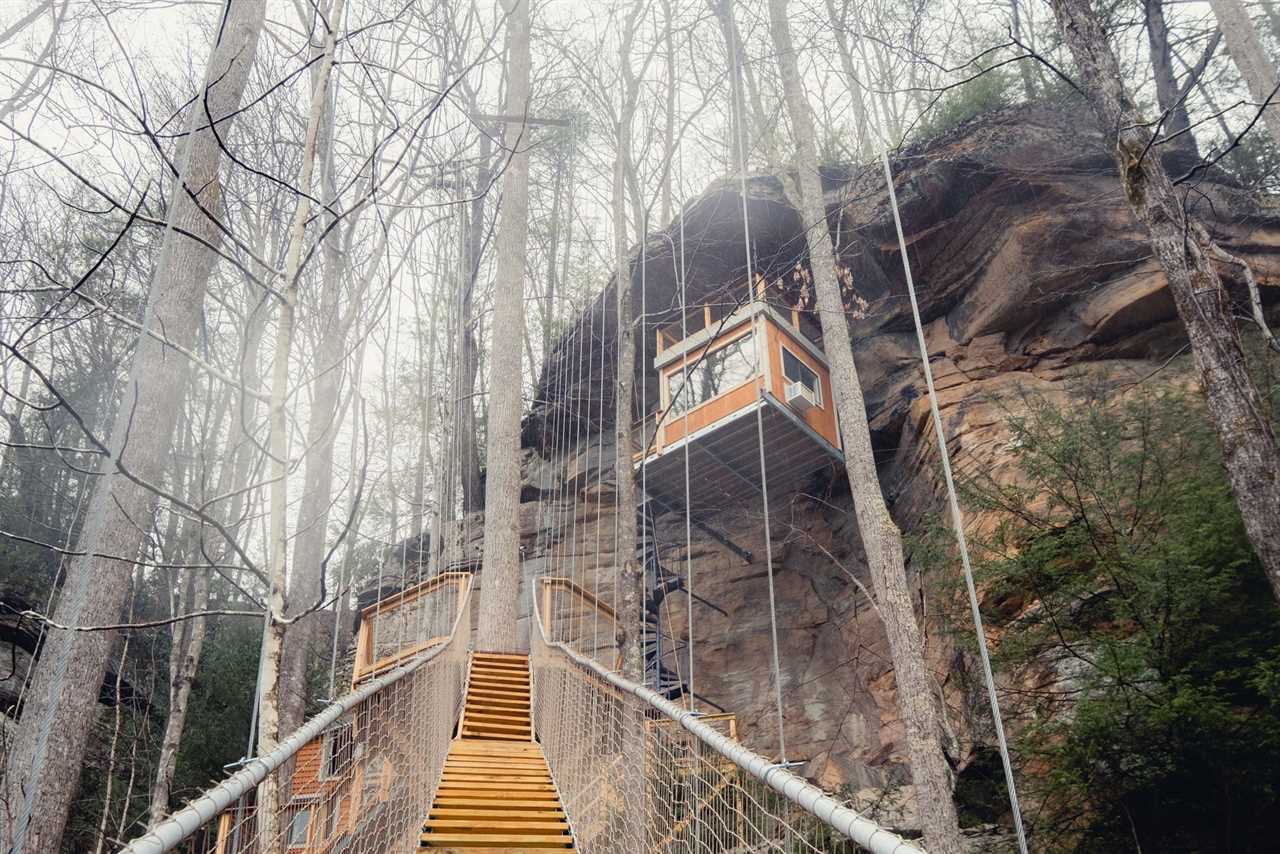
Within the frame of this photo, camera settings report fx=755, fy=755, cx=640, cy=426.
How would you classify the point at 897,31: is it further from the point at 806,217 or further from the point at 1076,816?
the point at 1076,816

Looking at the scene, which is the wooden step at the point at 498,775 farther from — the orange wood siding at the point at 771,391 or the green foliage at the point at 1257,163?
the green foliage at the point at 1257,163

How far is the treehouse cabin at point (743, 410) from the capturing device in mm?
9258

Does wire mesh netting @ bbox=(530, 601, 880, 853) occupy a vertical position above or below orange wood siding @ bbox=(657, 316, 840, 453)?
below

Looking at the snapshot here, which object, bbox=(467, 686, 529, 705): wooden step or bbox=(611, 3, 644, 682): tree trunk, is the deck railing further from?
bbox=(611, 3, 644, 682): tree trunk

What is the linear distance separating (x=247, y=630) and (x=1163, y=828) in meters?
10.4

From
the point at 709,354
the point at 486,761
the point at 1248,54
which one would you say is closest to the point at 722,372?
the point at 709,354

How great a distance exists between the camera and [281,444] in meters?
2.21

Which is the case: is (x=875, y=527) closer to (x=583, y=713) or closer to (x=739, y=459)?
(x=583, y=713)

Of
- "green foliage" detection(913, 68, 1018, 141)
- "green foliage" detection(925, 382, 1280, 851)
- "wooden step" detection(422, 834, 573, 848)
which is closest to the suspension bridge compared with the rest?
"wooden step" detection(422, 834, 573, 848)

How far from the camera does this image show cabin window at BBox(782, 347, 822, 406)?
9.60m

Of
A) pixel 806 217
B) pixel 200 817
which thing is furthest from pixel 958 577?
pixel 200 817

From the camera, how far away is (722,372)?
9.87m

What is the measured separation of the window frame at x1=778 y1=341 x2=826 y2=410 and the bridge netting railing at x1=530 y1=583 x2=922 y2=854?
449 centimetres

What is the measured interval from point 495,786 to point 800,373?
7.22m
